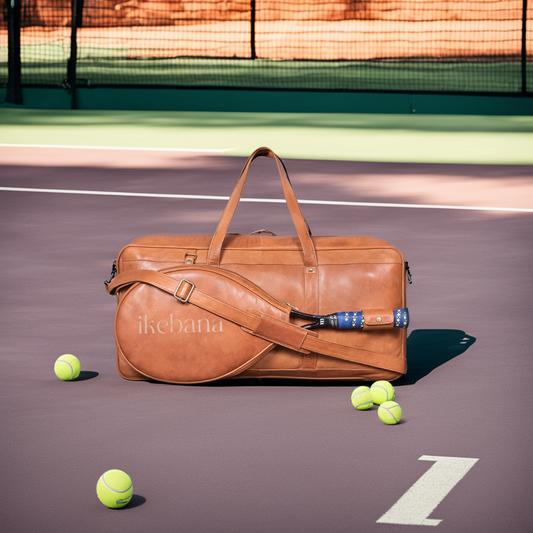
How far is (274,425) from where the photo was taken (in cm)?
448

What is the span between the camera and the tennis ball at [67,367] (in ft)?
16.6

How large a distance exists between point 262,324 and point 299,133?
12.4m

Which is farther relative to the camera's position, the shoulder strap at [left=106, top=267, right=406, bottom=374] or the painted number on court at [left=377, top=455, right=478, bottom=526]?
the shoulder strap at [left=106, top=267, right=406, bottom=374]

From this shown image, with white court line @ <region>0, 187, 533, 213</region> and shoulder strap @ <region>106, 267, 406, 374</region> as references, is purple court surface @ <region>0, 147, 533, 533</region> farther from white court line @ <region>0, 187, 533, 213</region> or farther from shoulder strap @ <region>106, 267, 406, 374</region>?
white court line @ <region>0, 187, 533, 213</region>

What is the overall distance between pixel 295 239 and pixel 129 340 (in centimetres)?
80

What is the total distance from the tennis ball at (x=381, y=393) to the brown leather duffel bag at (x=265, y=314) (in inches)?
6.9

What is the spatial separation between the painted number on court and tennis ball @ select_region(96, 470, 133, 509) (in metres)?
0.74

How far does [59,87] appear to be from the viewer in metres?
22.0

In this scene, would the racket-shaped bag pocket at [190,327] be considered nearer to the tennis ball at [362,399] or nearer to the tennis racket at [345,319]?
the tennis racket at [345,319]

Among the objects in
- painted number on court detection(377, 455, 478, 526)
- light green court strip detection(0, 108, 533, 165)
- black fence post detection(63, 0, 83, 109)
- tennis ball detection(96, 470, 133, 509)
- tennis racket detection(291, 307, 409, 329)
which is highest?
black fence post detection(63, 0, 83, 109)

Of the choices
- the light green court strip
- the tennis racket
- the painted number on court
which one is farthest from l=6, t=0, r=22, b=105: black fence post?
the painted number on court

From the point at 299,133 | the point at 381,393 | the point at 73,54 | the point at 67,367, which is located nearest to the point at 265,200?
the point at 67,367

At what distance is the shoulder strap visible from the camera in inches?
189

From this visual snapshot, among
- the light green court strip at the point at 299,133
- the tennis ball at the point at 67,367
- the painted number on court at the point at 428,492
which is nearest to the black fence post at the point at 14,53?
the light green court strip at the point at 299,133
